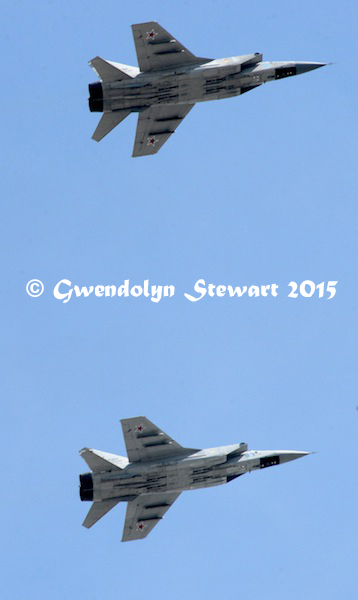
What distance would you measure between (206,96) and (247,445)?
18156mm

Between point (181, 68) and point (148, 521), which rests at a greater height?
point (181, 68)

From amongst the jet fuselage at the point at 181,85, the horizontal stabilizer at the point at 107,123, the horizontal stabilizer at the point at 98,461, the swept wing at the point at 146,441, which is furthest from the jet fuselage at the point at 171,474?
the jet fuselage at the point at 181,85

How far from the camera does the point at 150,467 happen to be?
8769 cm

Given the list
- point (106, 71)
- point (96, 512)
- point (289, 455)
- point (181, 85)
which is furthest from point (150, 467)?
point (106, 71)

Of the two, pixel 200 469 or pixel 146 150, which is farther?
pixel 146 150

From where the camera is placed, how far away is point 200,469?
88.1m

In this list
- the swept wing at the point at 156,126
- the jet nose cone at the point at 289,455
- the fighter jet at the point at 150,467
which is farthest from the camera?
the swept wing at the point at 156,126

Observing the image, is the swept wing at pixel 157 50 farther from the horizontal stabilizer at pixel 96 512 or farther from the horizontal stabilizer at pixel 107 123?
the horizontal stabilizer at pixel 96 512

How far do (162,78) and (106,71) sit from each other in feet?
9.49

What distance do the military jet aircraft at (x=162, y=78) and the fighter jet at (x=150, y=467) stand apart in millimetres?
16346

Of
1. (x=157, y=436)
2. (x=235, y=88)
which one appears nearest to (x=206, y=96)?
(x=235, y=88)

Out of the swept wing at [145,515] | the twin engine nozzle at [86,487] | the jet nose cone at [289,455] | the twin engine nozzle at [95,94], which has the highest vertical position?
the twin engine nozzle at [95,94]

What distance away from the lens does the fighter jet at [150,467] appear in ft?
286

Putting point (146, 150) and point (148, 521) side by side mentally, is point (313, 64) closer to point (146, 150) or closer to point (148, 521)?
point (146, 150)
